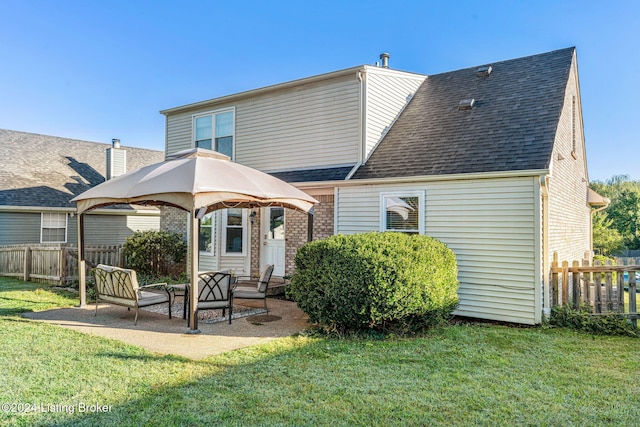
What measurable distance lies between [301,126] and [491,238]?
606cm

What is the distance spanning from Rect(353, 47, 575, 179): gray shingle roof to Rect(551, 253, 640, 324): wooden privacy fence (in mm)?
2148

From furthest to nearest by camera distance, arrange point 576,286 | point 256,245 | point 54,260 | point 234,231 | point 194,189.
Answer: point 54,260
point 234,231
point 256,245
point 576,286
point 194,189

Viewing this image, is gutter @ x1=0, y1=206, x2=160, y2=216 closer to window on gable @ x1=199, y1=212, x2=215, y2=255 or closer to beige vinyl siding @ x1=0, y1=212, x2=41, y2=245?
beige vinyl siding @ x1=0, y1=212, x2=41, y2=245

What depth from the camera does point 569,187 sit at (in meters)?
10.7

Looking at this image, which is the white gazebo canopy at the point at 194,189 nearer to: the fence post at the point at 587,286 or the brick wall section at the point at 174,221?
the brick wall section at the point at 174,221

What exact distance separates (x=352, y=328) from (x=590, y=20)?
39.8ft

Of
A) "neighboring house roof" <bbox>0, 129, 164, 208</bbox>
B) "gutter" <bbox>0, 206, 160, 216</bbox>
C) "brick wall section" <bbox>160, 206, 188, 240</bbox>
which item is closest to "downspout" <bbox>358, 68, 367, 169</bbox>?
"brick wall section" <bbox>160, 206, 188, 240</bbox>

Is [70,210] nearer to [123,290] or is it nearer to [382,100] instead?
[123,290]

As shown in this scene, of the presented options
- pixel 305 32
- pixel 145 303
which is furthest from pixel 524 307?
pixel 305 32

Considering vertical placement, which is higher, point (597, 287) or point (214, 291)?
point (597, 287)

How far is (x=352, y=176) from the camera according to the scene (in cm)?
1005

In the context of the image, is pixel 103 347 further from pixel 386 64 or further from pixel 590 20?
pixel 590 20

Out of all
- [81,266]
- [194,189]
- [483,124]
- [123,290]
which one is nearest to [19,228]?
[81,266]

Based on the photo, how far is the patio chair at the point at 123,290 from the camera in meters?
7.39
